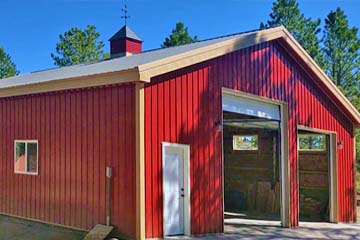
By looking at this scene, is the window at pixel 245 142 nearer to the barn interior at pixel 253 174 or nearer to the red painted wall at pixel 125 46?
the barn interior at pixel 253 174

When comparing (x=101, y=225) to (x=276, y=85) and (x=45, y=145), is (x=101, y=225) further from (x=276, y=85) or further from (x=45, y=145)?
(x=276, y=85)

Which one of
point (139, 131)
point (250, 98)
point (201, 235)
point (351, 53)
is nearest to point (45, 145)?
point (139, 131)

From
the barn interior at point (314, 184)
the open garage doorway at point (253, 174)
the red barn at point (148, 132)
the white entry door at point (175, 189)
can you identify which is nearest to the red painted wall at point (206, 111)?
the red barn at point (148, 132)

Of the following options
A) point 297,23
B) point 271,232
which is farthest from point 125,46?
point 297,23

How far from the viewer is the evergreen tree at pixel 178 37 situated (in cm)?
2549

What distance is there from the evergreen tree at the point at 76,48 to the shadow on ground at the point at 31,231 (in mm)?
15581

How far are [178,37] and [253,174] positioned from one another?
10898mm

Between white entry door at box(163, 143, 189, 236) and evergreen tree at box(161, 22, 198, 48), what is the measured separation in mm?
17063

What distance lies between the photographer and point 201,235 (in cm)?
941

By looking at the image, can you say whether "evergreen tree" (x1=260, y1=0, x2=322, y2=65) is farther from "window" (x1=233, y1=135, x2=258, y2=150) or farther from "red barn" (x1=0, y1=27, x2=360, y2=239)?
"red barn" (x1=0, y1=27, x2=360, y2=239)

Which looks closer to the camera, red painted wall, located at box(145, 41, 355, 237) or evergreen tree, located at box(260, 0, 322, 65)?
red painted wall, located at box(145, 41, 355, 237)

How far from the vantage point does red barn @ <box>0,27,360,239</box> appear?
27.4ft

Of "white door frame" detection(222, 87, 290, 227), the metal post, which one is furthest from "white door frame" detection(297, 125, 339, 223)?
the metal post

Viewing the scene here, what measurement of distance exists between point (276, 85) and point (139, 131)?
18.3 feet
